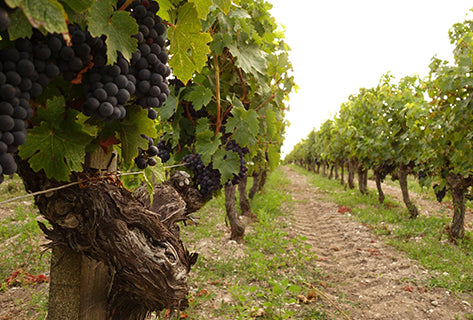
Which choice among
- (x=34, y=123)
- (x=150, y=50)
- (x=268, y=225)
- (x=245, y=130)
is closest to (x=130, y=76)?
(x=150, y=50)

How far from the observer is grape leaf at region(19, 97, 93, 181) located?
1.21 meters

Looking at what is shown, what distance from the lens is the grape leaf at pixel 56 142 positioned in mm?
1209

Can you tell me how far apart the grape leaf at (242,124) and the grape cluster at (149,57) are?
1762 millimetres

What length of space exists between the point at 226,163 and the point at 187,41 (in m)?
1.87

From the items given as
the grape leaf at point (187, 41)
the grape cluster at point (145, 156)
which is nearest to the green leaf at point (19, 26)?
the grape leaf at point (187, 41)

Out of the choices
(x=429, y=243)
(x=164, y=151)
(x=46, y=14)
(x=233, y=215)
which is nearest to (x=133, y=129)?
(x=46, y=14)

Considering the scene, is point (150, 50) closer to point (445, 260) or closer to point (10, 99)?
point (10, 99)

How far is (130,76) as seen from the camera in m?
1.25

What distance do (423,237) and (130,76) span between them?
9772 mm

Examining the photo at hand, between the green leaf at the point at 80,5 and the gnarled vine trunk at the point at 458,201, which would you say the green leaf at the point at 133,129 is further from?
the gnarled vine trunk at the point at 458,201

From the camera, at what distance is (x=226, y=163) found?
3.32m

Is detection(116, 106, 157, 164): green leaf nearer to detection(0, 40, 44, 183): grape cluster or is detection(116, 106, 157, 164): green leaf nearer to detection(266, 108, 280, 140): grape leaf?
detection(0, 40, 44, 183): grape cluster

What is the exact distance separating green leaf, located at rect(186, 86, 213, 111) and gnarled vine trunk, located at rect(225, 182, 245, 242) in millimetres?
3930

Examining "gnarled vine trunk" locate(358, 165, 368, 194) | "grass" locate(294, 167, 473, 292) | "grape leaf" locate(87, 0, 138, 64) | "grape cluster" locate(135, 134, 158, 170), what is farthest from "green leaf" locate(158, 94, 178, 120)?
"gnarled vine trunk" locate(358, 165, 368, 194)
